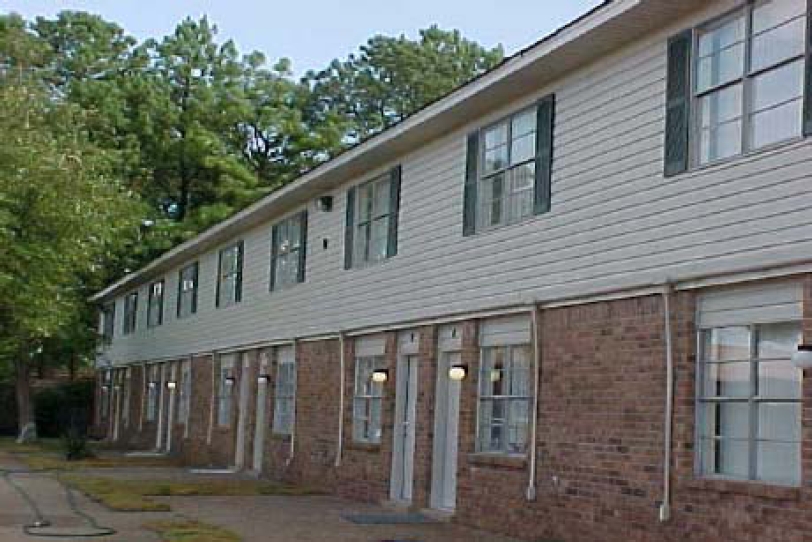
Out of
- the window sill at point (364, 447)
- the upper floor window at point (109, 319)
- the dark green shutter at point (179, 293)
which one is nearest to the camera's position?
the window sill at point (364, 447)

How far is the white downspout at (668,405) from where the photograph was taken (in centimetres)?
1182

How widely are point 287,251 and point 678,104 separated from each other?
14.2 m

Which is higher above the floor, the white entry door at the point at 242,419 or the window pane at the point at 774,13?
the window pane at the point at 774,13

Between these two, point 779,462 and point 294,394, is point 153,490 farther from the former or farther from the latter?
point 779,462

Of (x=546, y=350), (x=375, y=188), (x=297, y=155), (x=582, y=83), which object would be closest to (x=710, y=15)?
(x=582, y=83)

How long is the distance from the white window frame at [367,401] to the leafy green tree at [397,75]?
39.6 meters

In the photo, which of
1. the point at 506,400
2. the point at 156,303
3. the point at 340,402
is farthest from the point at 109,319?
the point at 506,400

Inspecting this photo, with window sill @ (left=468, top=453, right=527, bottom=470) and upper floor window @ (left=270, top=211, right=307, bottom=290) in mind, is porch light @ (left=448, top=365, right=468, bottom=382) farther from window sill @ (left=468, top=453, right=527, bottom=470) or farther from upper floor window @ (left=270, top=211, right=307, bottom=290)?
upper floor window @ (left=270, top=211, right=307, bottom=290)

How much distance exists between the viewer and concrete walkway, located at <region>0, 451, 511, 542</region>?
14.7 meters

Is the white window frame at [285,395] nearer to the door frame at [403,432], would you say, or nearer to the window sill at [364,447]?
the window sill at [364,447]

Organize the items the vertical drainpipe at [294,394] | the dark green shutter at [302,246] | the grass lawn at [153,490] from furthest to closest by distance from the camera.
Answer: the dark green shutter at [302,246] < the vertical drainpipe at [294,394] < the grass lawn at [153,490]

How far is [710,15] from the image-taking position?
468 inches

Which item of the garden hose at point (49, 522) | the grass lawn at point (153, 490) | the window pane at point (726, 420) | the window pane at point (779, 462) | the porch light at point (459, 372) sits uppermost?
the porch light at point (459, 372)

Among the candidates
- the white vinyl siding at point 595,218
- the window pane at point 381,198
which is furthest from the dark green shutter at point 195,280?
the window pane at point 381,198
